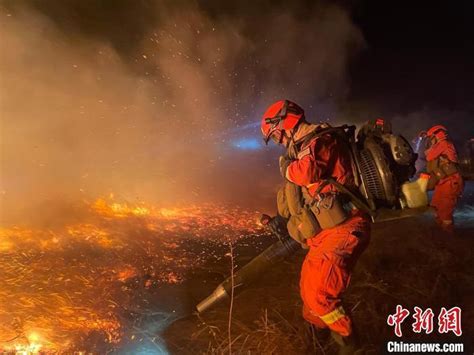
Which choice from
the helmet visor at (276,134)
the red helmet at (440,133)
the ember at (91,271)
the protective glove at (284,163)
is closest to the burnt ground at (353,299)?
the ember at (91,271)

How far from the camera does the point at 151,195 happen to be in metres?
7.55

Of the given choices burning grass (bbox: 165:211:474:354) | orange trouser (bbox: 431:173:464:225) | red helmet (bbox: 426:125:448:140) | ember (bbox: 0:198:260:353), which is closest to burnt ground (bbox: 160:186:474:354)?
burning grass (bbox: 165:211:474:354)

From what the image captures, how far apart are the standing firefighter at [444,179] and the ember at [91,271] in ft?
11.9

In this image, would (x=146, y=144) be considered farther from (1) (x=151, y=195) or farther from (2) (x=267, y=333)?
(2) (x=267, y=333)

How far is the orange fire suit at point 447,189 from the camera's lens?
6461 mm

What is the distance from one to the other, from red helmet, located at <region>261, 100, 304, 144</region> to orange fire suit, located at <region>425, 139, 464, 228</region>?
4792 millimetres

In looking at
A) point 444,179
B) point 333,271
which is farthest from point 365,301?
point 444,179

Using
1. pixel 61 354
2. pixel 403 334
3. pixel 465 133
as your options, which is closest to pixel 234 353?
pixel 61 354

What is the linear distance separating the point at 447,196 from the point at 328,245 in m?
4.93

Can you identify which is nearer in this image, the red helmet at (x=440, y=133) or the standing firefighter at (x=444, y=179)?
the standing firefighter at (x=444, y=179)

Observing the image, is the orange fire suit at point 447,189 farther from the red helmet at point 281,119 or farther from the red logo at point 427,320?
the red helmet at point 281,119

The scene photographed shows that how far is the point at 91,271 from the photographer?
4164mm

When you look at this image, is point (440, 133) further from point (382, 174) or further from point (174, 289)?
point (174, 289)

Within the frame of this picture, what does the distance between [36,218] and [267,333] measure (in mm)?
4207
